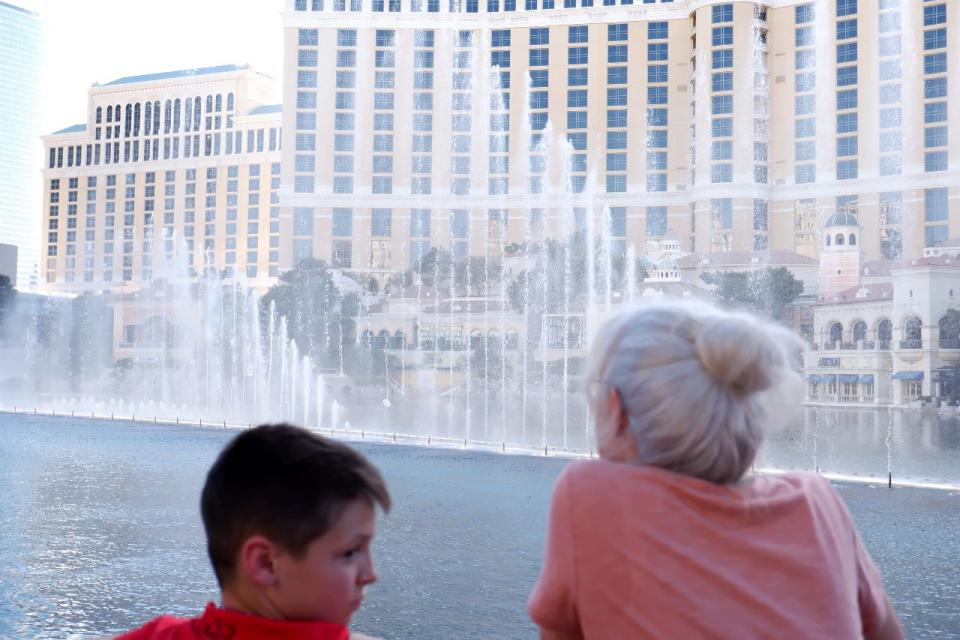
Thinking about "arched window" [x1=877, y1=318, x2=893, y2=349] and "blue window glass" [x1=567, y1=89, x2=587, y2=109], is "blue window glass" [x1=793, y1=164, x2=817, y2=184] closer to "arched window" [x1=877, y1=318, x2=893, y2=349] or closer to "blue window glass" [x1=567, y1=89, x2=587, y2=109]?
"blue window glass" [x1=567, y1=89, x2=587, y2=109]

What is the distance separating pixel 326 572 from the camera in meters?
1.28

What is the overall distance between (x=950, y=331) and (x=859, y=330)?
4417 millimetres

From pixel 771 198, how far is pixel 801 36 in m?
9.05

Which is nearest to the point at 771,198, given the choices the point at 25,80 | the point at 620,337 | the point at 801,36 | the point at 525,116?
the point at 801,36

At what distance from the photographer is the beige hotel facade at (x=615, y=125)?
52.9m

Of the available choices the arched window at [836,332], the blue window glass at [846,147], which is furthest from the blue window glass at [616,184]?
the arched window at [836,332]

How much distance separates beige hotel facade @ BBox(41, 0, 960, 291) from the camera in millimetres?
52938

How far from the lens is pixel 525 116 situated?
5862 cm

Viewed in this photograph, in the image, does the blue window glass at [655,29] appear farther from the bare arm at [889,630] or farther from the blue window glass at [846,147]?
the bare arm at [889,630]

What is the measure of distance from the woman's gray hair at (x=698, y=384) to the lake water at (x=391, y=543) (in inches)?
147

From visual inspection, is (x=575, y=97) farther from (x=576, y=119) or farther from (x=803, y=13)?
(x=803, y=13)

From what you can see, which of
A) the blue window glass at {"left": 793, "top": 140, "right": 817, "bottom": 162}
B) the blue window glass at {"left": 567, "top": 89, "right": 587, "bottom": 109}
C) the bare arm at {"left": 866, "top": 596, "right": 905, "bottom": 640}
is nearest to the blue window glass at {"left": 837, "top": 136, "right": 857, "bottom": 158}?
the blue window glass at {"left": 793, "top": 140, "right": 817, "bottom": 162}

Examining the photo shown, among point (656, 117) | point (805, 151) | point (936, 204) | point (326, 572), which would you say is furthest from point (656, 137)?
point (326, 572)

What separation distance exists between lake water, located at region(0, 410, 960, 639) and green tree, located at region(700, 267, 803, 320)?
107ft
